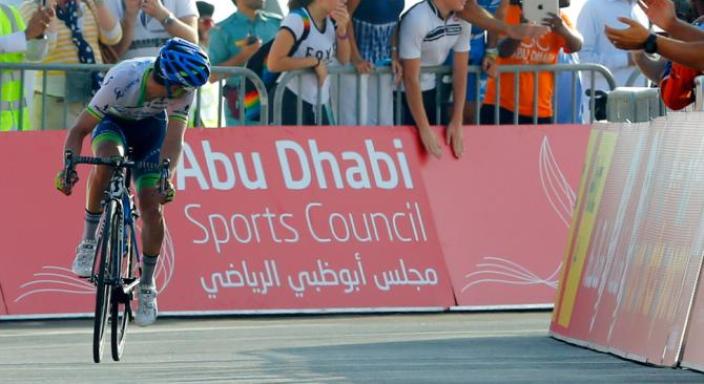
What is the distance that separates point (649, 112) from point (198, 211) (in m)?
3.89

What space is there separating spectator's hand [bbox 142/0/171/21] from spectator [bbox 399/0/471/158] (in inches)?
74.8

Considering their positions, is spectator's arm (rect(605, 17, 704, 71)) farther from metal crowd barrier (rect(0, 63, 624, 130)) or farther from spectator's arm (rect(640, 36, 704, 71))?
metal crowd barrier (rect(0, 63, 624, 130))

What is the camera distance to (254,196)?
14273 mm

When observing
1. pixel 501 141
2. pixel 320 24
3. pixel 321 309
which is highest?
pixel 320 24

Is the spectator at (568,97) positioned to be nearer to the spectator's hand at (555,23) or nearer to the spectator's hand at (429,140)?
the spectator's hand at (555,23)

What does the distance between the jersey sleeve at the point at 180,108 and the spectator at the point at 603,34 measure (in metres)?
6.15

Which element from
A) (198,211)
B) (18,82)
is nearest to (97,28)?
(18,82)

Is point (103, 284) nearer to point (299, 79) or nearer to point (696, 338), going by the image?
point (696, 338)

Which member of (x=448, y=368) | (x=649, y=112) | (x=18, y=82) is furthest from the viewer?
(x=18, y=82)

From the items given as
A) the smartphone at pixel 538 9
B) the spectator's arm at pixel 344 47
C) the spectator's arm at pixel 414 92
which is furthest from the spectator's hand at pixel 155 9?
A: the smartphone at pixel 538 9

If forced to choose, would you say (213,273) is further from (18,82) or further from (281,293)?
(18,82)

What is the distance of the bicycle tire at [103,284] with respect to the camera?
10195mm

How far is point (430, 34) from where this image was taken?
573 inches

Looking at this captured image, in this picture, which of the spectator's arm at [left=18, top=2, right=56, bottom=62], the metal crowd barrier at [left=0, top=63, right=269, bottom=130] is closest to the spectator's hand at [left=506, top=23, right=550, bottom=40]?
the metal crowd barrier at [left=0, top=63, right=269, bottom=130]
